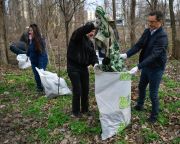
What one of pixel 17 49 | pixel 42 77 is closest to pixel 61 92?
pixel 42 77

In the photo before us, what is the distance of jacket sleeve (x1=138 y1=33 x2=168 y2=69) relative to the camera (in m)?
4.99

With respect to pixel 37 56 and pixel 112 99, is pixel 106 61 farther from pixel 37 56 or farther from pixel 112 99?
pixel 37 56

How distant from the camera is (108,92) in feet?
16.4

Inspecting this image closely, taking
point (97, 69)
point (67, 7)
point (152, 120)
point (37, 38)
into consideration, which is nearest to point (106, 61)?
point (97, 69)

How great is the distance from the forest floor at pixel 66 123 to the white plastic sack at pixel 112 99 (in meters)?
0.20

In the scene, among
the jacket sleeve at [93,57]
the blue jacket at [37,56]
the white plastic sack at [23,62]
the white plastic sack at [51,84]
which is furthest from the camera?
the white plastic sack at [23,62]

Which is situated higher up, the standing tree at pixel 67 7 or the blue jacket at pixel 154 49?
the standing tree at pixel 67 7

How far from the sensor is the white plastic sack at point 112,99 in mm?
4965

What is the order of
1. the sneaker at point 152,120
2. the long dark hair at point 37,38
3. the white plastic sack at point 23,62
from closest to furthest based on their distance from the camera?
the sneaker at point 152,120
the long dark hair at point 37,38
the white plastic sack at point 23,62

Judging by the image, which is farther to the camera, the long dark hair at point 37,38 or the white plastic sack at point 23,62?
the white plastic sack at point 23,62

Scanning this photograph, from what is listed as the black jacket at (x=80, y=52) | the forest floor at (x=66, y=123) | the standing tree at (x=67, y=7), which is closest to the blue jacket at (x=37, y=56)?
the forest floor at (x=66, y=123)

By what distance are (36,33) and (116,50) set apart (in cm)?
286

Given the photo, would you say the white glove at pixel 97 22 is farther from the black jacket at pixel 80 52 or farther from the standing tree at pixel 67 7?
the standing tree at pixel 67 7

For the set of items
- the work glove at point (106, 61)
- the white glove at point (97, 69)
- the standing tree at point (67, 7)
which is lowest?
the white glove at point (97, 69)
